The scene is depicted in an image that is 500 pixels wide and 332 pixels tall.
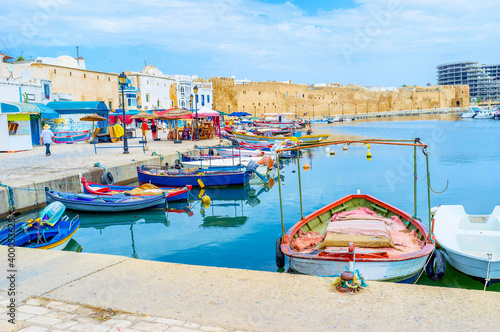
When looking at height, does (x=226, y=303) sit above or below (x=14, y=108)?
below

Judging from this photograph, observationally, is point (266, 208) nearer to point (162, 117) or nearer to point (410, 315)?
point (410, 315)

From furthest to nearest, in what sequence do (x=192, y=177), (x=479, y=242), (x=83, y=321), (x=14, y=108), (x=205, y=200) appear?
1. (x=14, y=108)
2. (x=192, y=177)
3. (x=205, y=200)
4. (x=479, y=242)
5. (x=83, y=321)

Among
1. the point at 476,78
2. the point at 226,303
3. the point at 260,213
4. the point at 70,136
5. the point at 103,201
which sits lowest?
the point at 260,213

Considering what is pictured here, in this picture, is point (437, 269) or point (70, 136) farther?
point (70, 136)

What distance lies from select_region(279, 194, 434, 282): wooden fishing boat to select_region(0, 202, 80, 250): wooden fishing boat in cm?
447

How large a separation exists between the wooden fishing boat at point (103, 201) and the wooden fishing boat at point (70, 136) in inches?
572

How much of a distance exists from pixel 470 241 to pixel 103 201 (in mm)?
8856

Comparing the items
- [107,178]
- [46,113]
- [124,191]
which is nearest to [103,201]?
[124,191]

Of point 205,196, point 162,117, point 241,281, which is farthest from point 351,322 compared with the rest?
point 162,117

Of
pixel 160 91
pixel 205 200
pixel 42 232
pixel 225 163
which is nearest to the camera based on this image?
pixel 42 232

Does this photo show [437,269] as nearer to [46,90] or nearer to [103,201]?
[103,201]

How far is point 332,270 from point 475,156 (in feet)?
75.7

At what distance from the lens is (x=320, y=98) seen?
9375 centimetres

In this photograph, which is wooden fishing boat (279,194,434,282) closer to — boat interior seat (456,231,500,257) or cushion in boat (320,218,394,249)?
cushion in boat (320,218,394,249)
